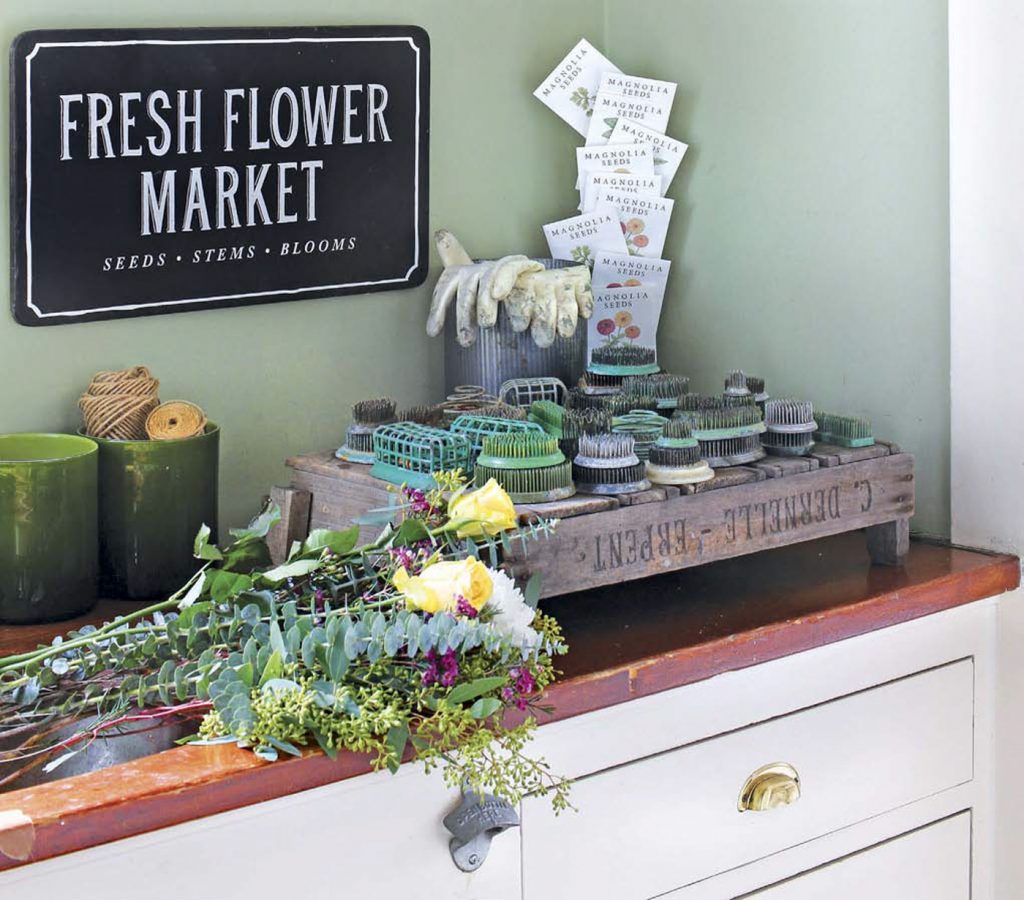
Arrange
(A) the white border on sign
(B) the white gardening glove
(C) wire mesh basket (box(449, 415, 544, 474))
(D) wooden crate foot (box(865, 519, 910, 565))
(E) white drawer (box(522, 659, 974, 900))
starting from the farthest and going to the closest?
(B) the white gardening glove < (D) wooden crate foot (box(865, 519, 910, 565)) < (A) the white border on sign < (C) wire mesh basket (box(449, 415, 544, 474)) < (E) white drawer (box(522, 659, 974, 900))

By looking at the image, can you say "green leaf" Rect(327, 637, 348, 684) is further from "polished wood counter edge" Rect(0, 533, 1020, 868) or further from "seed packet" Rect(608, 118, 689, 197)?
"seed packet" Rect(608, 118, 689, 197)

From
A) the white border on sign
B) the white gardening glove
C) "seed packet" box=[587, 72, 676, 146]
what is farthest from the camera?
"seed packet" box=[587, 72, 676, 146]

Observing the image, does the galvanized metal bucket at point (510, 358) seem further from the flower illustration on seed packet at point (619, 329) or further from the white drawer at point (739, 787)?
the white drawer at point (739, 787)

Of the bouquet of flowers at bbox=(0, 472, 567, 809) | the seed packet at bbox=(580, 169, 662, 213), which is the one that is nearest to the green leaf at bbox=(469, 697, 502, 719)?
the bouquet of flowers at bbox=(0, 472, 567, 809)

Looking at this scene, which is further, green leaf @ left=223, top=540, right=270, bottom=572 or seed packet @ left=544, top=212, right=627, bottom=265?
seed packet @ left=544, top=212, right=627, bottom=265

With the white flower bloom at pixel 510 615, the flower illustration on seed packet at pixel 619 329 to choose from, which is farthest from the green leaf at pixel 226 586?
the flower illustration on seed packet at pixel 619 329

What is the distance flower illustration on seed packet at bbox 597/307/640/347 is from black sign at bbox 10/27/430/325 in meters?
0.27

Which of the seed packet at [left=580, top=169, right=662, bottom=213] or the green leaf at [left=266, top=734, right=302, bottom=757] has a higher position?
the seed packet at [left=580, top=169, right=662, bottom=213]

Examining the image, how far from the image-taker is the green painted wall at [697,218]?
6.01ft

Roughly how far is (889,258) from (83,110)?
3.23ft

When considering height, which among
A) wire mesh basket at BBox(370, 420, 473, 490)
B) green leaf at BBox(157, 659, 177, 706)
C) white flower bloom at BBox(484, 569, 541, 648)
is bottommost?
green leaf at BBox(157, 659, 177, 706)

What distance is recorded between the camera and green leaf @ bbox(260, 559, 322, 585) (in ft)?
4.42

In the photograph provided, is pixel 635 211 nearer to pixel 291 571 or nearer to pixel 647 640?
pixel 647 640

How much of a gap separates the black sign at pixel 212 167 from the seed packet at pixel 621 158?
0.26m
